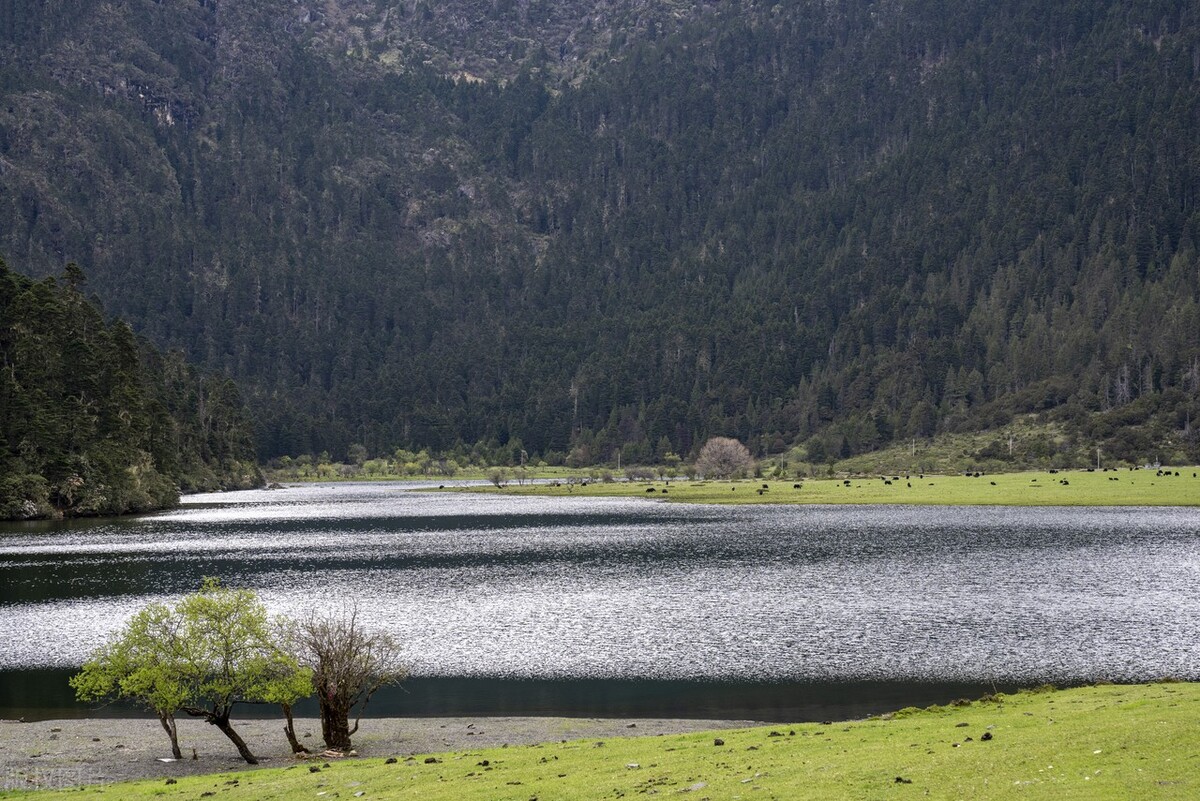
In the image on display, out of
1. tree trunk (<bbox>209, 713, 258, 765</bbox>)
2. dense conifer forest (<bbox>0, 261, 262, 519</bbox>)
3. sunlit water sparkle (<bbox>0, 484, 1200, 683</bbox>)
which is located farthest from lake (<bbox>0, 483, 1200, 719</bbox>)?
dense conifer forest (<bbox>0, 261, 262, 519</bbox>)

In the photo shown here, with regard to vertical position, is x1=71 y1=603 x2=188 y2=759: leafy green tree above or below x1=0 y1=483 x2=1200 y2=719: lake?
above

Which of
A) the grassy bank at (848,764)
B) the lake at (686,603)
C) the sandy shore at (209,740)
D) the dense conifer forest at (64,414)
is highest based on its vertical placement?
the dense conifer forest at (64,414)

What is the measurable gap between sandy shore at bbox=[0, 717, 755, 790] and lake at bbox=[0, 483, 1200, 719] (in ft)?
11.4

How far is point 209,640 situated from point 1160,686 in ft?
104

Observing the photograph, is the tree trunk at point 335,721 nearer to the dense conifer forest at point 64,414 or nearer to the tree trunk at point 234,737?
the tree trunk at point 234,737

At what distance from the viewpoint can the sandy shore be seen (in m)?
37.7

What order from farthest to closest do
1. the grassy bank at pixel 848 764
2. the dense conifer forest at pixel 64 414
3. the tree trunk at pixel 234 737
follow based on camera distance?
the dense conifer forest at pixel 64 414, the tree trunk at pixel 234 737, the grassy bank at pixel 848 764

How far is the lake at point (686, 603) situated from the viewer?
1964 inches

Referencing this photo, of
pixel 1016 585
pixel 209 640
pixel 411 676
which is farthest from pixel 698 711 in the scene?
pixel 1016 585

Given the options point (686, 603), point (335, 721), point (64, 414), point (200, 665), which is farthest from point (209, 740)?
point (64, 414)

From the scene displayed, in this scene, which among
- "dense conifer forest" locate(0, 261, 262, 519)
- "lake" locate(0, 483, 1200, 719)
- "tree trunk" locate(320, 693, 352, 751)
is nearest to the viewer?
"tree trunk" locate(320, 693, 352, 751)

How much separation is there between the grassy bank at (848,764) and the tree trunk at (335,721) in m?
3.11

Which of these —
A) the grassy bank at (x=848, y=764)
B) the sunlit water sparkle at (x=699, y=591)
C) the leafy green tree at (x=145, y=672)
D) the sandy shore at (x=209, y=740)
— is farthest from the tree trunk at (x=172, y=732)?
the sunlit water sparkle at (x=699, y=591)

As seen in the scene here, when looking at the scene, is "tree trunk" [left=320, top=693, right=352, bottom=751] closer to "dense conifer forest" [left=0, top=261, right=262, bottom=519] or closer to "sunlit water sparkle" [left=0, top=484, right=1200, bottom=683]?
"sunlit water sparkle" [left=0, top=484, right=1200, bottom=683]
